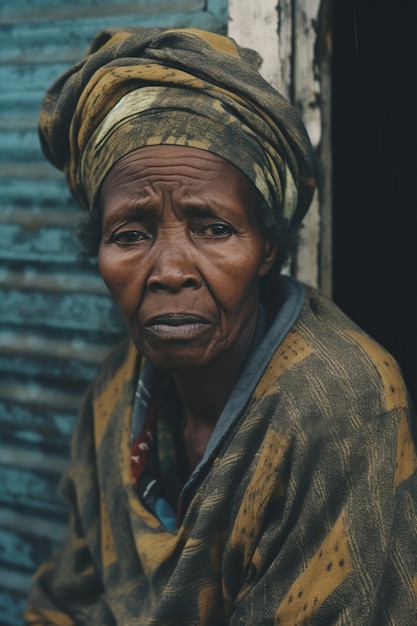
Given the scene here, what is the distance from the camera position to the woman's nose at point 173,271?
1.90m

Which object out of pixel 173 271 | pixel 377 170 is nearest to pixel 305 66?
pixel 377 170

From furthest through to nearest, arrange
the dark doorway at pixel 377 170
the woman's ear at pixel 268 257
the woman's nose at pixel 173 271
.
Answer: the dark doorway at pixel 377 170 → the woman's ear at pixel 268 257 → the woman's nose at pixel 173 271

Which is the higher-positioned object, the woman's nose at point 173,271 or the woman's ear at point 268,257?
the woman's nose at point 173,271

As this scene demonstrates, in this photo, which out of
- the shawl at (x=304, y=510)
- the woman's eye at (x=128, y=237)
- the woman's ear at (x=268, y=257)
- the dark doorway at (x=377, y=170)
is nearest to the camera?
the shawl at (x=304, y=510)

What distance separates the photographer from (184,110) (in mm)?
1947

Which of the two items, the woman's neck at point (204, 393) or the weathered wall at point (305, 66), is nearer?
the woman's neck at point (204, 393)

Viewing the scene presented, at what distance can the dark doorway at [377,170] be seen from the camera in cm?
260

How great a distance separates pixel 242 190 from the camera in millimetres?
1979

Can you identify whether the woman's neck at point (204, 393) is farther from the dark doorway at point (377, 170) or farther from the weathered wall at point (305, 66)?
the dark doorway at point (377, 170)

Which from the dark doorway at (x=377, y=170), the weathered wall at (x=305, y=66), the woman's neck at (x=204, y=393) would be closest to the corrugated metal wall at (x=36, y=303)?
the weathered wall at (x=305, y=66)

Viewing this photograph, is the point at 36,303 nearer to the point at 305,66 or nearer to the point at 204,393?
the point at 204,393

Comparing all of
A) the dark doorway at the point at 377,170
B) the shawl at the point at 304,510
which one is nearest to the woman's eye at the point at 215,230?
the shawl at the point at 304,510

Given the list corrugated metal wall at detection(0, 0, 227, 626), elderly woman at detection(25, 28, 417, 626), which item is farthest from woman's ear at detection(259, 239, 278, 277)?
corrugated metal wall at detection(0, 0, 227, 626)

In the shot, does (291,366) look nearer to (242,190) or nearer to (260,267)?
(260,267)
